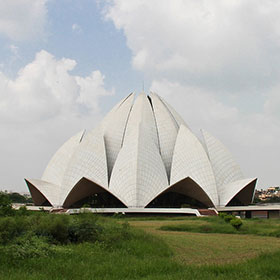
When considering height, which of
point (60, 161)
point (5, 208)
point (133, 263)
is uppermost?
point (60, 161)

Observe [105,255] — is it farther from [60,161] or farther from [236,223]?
[60,161]

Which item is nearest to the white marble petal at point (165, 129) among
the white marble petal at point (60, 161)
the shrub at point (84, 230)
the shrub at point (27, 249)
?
the white marble petal at point (60, 161)

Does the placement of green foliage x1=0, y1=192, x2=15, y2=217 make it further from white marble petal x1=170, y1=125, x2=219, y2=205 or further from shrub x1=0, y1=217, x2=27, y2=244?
white marble petal x1=170, y1=125, x2=219, y2=205

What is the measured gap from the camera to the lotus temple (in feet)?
91.3

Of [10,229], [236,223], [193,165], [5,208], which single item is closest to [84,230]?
[10,229]

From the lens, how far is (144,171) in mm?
27922

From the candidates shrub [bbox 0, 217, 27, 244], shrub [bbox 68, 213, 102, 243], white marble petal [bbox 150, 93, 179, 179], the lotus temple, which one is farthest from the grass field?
white marble petal [bbox 150, 93, 179, 179]

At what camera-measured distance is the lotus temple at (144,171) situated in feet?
91.3

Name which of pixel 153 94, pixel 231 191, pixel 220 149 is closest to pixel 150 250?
pixel 231 191

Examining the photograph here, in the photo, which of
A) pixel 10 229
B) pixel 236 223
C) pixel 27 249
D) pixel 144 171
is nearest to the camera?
pixel 27 249

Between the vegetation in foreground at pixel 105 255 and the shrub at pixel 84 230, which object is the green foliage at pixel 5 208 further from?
the shrub at pixel 84 230

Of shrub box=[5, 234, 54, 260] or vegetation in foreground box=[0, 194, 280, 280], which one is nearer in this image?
vegetation in foreground box=[0, 194, 280, 280]

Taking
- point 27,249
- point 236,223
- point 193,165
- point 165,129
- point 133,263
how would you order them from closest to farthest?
1. point 133,263
2. point 27,249
3. point 236,223
4. point 193,165
5. point 165,129

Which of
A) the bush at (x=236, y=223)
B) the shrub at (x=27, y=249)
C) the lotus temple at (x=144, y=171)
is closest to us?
the shrub at (x=27, y=249)
